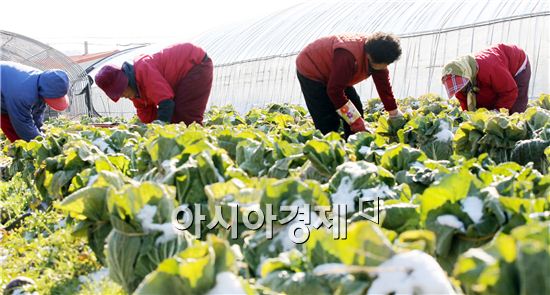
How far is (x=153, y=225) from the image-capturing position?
6.99ft

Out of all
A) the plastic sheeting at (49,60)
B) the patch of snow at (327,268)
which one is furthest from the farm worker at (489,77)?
the plastic sheeting at (49,60)

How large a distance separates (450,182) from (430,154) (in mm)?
2872

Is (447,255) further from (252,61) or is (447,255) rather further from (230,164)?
(252,61)

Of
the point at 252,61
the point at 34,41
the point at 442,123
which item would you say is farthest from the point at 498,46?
the point at 34,41

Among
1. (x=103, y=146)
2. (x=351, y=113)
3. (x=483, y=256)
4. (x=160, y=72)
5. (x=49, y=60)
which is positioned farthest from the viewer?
(x=49, y=60)

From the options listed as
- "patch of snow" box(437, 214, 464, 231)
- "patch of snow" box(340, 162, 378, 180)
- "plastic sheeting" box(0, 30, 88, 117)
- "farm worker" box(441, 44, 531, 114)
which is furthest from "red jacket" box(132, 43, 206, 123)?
"plastic sheeting" box(0, 30, 88, 117)

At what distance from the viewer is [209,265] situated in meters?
1.51

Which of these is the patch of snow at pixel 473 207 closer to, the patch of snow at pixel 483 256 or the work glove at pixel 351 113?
the patch of snow at pixel 483 256

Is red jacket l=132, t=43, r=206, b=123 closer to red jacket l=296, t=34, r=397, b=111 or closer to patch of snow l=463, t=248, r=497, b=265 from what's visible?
red jacket l=296, t=34, r=397, b=111

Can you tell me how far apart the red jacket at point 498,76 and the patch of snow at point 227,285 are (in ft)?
15.8

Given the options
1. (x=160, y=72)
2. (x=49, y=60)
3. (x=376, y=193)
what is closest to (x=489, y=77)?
(x=160, y=72)

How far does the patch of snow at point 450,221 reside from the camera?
6.21ft

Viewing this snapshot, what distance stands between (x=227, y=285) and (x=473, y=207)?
0.92 m

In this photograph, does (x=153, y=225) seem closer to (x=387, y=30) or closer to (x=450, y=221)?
(x=450, y=221)
